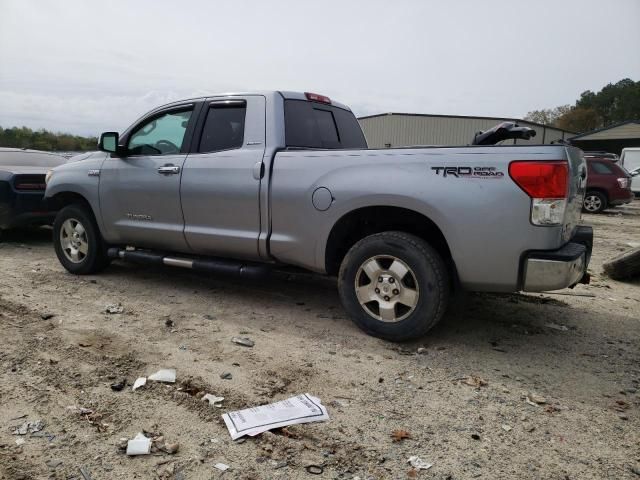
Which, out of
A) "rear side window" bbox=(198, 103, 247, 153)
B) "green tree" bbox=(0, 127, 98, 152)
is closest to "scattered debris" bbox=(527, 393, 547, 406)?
"rear side window" bbox=(198, 103, 247, 153)

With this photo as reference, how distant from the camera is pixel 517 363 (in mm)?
3443

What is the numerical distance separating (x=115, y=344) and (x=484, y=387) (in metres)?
2.64

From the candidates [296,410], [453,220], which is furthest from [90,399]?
[453,220]

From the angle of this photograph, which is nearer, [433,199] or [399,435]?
[399,435]

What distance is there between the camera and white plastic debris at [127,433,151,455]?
2344 mm

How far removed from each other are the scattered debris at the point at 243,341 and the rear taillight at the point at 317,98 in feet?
7.84

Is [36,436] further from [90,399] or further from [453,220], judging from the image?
[453,220]

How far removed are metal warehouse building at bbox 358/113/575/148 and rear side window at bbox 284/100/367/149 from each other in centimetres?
2731

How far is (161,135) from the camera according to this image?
5.05m

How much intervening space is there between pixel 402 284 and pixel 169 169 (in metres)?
2.57

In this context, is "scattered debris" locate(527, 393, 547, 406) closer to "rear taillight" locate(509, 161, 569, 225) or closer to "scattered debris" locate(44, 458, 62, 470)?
"rear taillight" locate(509, 161, 569, 225)

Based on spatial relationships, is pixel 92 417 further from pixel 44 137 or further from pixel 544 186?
pixel 44 137

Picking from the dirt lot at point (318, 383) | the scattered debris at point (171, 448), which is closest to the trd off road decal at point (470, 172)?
the dirt lot at point (318, 383)

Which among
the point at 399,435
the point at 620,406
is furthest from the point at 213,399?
the point at 620,406
